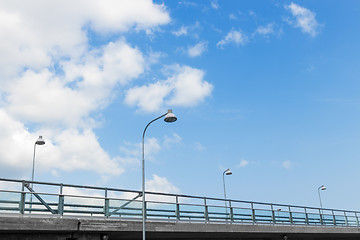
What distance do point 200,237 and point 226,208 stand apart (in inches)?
94.0

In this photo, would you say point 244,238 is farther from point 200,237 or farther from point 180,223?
point 180,223

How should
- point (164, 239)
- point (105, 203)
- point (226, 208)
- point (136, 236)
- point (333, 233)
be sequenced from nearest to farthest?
point (105, 203) → point (136, 236) → point (164, 239) → point (226, 208) → point (333, 233)

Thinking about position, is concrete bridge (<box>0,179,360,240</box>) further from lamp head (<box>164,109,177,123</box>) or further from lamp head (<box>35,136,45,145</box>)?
lamp head (<box>35,136,45,145</box>)

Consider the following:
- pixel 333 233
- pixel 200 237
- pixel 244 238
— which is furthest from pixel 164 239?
pixel 333 233

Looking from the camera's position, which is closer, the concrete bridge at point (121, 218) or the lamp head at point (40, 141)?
the concrete bridge at point (121, 218)

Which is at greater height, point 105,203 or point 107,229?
point 105,203

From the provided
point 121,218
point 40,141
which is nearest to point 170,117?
point 121,218

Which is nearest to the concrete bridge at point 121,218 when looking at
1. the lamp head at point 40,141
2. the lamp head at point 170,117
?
the lamp head at point 170,117

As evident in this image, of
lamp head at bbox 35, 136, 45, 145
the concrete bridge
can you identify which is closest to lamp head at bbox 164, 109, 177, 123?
the concrete bridge

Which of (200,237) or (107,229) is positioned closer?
(107,229)

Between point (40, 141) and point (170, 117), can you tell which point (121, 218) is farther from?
point (40, 141)

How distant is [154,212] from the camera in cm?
1939

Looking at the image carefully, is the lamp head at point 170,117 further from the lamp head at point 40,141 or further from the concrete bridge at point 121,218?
the lamp head at point 40,141

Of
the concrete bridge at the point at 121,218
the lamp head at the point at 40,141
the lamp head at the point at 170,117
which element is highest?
the lamp head at the point at 40,141
